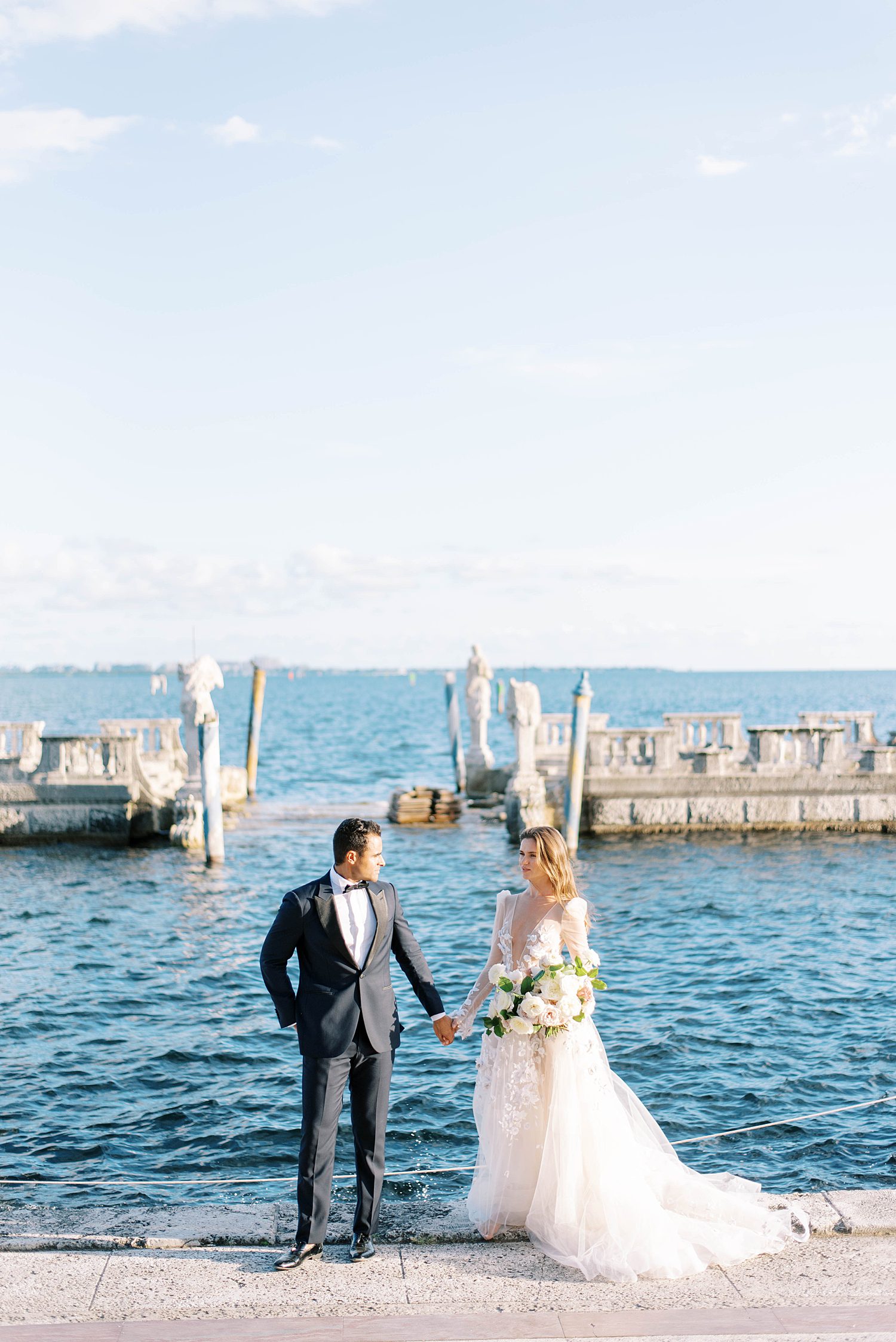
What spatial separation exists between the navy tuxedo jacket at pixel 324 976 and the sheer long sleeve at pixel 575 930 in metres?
0.69

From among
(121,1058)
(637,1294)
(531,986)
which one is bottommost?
(121,1058)

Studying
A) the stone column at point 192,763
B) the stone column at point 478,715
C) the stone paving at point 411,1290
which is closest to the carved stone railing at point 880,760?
the stone column at point 478,715

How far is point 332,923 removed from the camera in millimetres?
4895

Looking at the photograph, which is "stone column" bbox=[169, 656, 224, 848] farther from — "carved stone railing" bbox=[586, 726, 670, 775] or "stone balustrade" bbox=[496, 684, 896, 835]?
"carved stone railing" bbox=[586, 726, 670, 775]

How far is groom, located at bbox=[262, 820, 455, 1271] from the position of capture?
4.85 meters

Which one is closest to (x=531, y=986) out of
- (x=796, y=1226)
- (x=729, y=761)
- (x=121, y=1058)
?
(x=796, y=1226)

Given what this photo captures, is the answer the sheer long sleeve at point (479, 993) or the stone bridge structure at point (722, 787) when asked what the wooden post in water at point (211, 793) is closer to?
the stone bridge structure at point (722, 787)

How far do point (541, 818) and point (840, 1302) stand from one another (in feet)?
57.4

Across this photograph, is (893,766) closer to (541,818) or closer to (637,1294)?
(541,818)

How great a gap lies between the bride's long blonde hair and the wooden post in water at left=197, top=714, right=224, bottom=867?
15696mm

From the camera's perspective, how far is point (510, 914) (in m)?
5.34


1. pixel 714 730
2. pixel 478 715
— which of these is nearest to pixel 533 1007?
pixel 714 730

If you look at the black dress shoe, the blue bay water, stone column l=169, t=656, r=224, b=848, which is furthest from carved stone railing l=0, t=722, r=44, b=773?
the black dress shoe

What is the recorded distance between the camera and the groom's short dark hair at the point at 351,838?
4.89 metres
